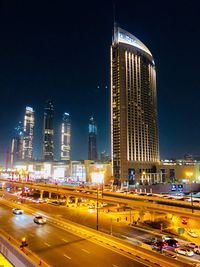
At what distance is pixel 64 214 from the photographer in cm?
7325

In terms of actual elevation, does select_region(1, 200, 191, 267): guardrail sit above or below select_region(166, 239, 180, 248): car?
above

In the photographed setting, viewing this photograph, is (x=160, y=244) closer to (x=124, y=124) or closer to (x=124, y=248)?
(x=124, y=248)

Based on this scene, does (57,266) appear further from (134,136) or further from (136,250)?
(134,136)

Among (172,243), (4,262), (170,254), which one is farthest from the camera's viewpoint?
(172,243)

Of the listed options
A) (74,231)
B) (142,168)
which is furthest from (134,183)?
(74,231)

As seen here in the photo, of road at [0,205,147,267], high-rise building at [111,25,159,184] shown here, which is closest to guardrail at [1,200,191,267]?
road at [0,205,147,267]

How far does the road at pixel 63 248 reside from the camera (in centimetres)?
3200

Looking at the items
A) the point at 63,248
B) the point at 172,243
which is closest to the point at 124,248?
the point at 63,248

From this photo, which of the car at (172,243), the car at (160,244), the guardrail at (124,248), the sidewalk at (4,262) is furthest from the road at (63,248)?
the car at (172,243)

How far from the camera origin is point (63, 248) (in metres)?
37.6

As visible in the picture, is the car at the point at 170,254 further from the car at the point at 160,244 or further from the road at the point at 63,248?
the road at the point at 63,248

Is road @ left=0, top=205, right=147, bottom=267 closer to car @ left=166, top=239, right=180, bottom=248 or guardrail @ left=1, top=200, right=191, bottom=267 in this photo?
guardrail @ left=1, top=200, right=191, bottom=267

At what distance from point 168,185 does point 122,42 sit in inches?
4420

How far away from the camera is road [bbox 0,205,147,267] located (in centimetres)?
3200
